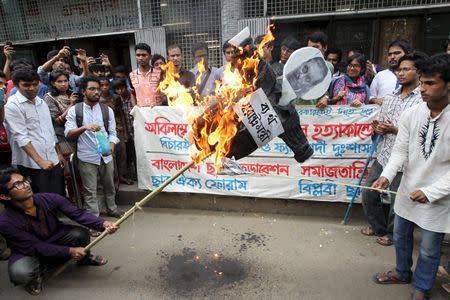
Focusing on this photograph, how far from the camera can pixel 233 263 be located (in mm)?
3924

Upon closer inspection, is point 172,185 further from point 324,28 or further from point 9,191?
point 324,28

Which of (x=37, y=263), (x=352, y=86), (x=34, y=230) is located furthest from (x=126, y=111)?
(x=352, y=86)

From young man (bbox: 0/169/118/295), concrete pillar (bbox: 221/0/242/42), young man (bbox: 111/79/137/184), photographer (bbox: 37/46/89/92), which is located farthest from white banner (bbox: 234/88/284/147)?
concrete pillar (bbox: 221/0/242/42)

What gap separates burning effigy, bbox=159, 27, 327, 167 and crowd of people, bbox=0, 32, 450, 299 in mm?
→ 212

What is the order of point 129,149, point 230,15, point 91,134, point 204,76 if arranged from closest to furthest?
point 91,134
point 204,76
point 129,149
point 230,15

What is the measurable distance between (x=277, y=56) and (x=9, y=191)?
22.1 feet

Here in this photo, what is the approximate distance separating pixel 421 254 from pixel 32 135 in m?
4.65

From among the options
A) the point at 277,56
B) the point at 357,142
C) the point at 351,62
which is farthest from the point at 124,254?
the point at 277,56

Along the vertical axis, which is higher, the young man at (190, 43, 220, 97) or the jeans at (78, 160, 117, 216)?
the young man at (190, 43, 220, 97)

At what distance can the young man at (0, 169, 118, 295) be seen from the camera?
11.0 ft

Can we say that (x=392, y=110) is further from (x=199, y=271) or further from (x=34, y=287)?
(x=34, y=287)

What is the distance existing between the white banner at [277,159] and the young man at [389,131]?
0.44 meters

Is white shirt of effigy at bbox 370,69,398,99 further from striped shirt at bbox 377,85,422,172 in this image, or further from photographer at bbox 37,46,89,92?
photographer at bbox 37,46,89,92

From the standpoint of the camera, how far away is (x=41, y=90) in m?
5.39
